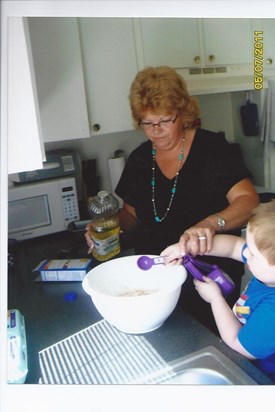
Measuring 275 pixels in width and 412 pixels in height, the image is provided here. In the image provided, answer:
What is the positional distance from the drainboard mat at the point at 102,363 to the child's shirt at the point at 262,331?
0.13 metres

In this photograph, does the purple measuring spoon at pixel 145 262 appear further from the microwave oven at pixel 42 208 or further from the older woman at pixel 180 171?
the microwave oven at pixel 42 208

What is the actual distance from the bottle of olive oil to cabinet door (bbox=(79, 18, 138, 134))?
203 mm

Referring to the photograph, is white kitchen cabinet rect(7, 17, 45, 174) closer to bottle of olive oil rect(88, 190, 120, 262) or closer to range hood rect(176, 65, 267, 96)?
bottle of olive oil rect(88, 190, 120, 262)

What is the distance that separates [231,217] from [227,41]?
38 centimetres

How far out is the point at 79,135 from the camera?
94cm

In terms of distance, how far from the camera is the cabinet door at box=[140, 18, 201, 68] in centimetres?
79

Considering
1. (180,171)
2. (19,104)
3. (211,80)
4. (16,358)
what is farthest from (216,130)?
(16,358)

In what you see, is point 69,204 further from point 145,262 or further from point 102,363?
point 102,363

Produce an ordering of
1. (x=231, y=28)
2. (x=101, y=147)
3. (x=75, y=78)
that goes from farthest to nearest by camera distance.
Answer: (x=101, y=147), (x=75, y=78), (x=231, y=28)

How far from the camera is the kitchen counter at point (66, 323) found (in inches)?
21.1
